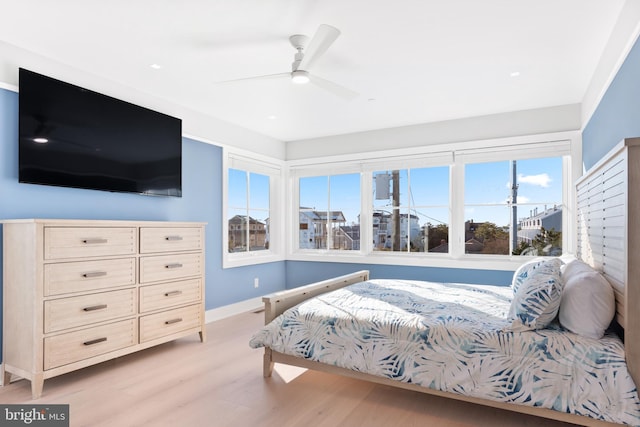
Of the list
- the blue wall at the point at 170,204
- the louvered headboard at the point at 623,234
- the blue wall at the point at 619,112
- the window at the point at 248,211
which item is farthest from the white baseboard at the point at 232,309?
the blue wall at the point at 619,112

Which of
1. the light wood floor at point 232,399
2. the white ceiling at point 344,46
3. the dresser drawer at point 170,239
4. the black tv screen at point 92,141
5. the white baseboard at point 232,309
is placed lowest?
the light wood floor at point 232,399

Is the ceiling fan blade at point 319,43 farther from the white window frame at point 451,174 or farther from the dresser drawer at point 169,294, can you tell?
the white window frame at point 451,174

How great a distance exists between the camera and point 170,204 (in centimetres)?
397

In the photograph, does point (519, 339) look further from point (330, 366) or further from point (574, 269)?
point (330, 366)

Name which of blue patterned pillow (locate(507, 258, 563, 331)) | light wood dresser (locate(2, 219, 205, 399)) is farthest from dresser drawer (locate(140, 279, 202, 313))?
blue patterned pillow (locate(507, 258, 563, 331))

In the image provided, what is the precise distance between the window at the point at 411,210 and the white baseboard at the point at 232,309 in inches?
66.8

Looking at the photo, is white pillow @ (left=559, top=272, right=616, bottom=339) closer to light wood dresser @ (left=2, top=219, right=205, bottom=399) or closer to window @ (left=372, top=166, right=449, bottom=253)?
window @ (left=372, top=166, right=449, bottom=253)

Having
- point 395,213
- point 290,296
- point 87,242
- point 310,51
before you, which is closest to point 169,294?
point 87,242

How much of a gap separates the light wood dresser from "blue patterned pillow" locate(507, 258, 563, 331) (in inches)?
104

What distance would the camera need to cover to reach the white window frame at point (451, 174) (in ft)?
13.3

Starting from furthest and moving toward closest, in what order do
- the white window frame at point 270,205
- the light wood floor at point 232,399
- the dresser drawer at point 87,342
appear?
the white window frame at point 270,205, the dresser drawer at point 87,342, the light wood floor at point 232,399

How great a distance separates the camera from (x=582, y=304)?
2.03 m

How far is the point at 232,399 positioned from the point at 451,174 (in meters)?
3.42

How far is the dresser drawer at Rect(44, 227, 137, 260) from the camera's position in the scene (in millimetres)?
2576
